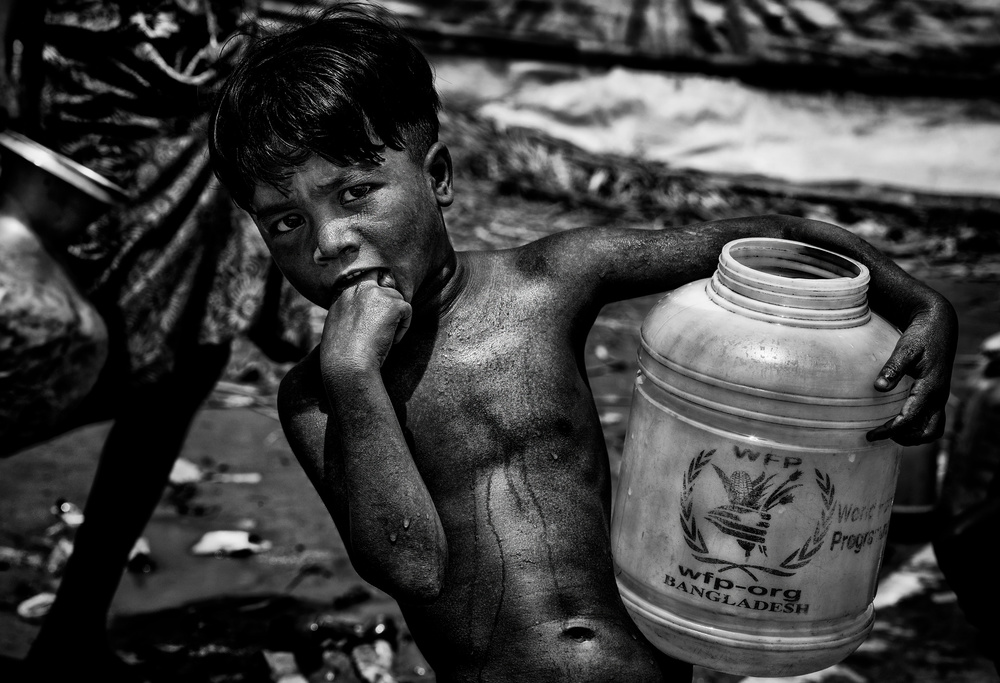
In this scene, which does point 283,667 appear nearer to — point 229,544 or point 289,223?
point 229,544

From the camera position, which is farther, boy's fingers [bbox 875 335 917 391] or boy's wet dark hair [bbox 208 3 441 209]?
boy's wet dark hair [bbox 208 3 441 209]

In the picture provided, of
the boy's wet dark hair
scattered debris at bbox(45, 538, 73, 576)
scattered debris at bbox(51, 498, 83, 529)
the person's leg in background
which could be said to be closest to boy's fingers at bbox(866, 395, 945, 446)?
the boy's wet dark hair

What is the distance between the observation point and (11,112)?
2.46 m

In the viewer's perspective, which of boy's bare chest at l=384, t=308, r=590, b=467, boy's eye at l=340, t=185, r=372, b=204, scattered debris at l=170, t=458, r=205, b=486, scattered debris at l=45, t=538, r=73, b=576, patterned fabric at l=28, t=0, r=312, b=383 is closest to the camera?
boy's eye at l=340, t=185, r=372, b=204

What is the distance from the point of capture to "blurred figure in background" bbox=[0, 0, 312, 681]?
8.75 ft

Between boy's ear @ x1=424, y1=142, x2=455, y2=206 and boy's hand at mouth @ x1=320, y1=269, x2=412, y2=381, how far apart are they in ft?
0.92

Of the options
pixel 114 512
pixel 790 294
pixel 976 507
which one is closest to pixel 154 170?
pixel 114 512

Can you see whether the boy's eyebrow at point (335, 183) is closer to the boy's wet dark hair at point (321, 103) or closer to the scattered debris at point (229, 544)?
the boy's wet dark hair at point (321, 103)

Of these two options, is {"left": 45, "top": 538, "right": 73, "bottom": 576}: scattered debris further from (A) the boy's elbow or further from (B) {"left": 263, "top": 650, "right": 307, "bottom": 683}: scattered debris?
(A) the boy's elbow

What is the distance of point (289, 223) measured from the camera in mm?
1844

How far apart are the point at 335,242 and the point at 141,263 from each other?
1.10 m

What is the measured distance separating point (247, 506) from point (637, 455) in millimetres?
2264

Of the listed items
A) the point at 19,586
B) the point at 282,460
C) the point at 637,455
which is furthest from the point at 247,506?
the point at 637,455

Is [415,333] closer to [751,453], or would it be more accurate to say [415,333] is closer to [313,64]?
[313,64]
